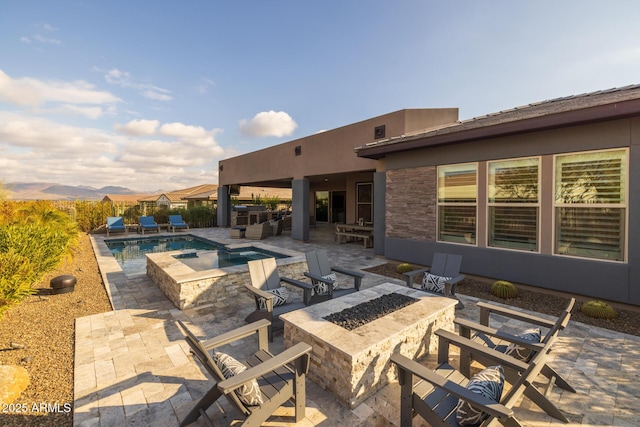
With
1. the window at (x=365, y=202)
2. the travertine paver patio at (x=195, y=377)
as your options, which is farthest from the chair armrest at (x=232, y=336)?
the window at (x=365, y=202)

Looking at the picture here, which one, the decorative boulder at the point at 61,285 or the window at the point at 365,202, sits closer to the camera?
the decorative boulder at the point at 61,285

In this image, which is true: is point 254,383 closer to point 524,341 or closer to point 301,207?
point 524,341

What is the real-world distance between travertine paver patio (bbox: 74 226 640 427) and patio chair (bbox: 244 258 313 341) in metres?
0.34

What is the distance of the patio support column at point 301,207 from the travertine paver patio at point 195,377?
27.7ft

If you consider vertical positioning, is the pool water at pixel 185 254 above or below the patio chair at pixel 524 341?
below

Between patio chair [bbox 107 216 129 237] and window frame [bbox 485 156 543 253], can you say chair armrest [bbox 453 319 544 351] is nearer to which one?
window frame [bbox 485 156 543 253]

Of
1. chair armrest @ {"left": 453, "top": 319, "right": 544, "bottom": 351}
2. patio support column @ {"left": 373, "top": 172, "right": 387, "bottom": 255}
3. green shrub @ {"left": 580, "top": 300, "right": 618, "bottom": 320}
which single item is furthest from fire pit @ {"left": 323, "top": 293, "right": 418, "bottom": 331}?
patio support column @ {"left": 373, "top": 172, "right": 387, "bottom": 255}

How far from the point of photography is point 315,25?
1095 cm

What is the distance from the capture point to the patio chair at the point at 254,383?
7.25ft

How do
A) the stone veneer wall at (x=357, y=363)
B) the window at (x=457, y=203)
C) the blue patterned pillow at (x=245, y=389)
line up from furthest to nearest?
the window at (x=457, y=203) → the stone veneer wall at (x=357, y=363) → the blue patterned pillow at (x=245, y=389)

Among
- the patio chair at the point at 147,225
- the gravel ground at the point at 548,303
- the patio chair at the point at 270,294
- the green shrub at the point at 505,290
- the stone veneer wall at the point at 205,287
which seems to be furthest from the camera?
the patio chair at the point at 147,225

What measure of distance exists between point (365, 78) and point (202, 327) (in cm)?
1248

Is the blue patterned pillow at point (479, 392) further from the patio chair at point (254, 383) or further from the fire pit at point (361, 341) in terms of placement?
the patio chair at point (254, 383)

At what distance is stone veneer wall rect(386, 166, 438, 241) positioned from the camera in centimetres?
787
